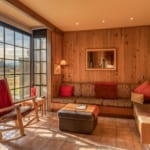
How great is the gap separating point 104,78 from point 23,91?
2517mm

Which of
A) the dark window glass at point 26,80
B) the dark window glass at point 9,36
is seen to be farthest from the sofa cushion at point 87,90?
the dark window glass at point 9,36

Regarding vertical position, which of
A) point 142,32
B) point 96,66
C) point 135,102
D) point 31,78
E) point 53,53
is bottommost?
point 135,102

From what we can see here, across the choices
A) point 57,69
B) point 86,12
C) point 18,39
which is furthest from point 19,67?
point 86,12

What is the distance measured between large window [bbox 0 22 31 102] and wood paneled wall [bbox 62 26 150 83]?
1.24 metres

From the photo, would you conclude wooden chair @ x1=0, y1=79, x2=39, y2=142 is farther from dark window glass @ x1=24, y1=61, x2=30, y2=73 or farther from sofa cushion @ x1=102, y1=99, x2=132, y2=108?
sofa cushion @ x1=102, y1=99, x2=132, y2=108

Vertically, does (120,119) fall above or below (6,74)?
below

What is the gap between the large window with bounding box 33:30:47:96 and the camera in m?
4.82

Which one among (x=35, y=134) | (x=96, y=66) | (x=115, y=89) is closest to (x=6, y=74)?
(x=35, y=134)

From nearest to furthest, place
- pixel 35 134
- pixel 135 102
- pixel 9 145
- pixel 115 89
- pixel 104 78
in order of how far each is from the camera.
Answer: pixel 9 145 → pixel 35 134 → pixel 135 102 → pixel 115 89 → pixel 104 78

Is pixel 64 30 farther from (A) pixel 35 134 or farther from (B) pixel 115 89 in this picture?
(A) pixel 35 134

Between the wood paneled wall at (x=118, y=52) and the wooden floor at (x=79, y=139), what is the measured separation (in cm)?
168

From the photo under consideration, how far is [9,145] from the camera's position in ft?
8.30

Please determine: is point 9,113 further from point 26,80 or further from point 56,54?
point 56,54

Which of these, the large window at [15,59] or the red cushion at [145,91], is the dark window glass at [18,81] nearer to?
the large window at [15,59]
